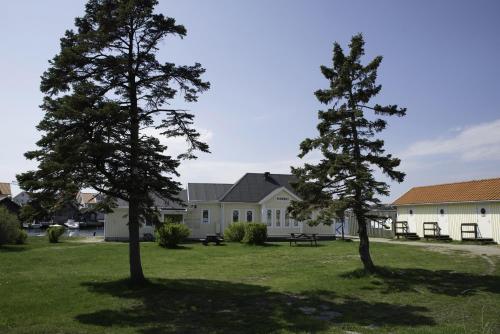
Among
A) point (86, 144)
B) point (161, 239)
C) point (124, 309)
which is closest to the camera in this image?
point (124, 309)

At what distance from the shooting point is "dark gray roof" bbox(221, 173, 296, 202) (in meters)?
40.3

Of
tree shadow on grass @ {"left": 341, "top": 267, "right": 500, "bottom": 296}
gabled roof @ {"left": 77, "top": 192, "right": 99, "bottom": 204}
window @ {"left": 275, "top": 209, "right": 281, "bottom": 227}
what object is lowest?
tree shadow on grass @ {"left": 341, "top": 267, "right": 500, "bottom": 296}

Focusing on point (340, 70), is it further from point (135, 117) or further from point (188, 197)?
point (188, 197)

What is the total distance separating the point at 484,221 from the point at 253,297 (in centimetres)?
2478

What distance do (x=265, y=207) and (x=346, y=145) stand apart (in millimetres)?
23240

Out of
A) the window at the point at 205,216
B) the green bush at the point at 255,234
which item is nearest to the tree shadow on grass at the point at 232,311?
the green bush at the point at 255,234

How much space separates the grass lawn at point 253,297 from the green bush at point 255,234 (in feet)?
33.4

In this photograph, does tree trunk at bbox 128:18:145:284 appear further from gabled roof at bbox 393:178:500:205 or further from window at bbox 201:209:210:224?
gabled roof at bbox 393:178:500:205

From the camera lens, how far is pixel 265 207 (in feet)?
130

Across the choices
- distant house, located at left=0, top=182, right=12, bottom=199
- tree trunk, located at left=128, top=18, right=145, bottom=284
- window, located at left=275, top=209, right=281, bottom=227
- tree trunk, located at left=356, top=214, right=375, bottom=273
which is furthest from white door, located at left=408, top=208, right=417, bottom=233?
distant house, located at left=0, top=182, right=12, bottom=199

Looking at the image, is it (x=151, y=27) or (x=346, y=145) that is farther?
(x=346, y=145)

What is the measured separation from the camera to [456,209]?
3325 cm

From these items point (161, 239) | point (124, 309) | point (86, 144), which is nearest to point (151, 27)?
point (86, 144)

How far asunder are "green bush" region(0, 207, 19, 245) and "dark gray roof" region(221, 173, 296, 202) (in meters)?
17.4
